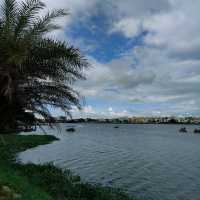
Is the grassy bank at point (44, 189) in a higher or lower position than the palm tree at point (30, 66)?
lower

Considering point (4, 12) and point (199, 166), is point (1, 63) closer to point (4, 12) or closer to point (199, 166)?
point (4, 12)

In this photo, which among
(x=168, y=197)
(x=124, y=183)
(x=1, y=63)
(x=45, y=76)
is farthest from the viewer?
(x=124, y=183)

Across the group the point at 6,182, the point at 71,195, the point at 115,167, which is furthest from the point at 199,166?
the point at 6,182

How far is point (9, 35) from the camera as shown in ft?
45.6

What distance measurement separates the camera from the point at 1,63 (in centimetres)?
1363

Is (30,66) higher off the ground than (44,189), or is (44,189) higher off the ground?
(30,66)

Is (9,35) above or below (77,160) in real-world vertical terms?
above

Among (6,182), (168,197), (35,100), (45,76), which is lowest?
(168,197)

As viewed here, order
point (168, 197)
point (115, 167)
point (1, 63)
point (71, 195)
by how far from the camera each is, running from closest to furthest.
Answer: point (1, 63) → point (71, 195) → point (168, 197) → point (115, 167)

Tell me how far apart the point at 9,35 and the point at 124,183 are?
1498 centimetres

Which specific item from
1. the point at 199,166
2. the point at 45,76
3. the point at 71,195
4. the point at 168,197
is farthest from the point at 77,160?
the point at 45,76

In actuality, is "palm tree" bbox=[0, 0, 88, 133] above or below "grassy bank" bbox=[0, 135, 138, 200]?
above

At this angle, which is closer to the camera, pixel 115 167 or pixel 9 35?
pixel 9 35

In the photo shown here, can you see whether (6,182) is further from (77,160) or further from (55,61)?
(77,160)
